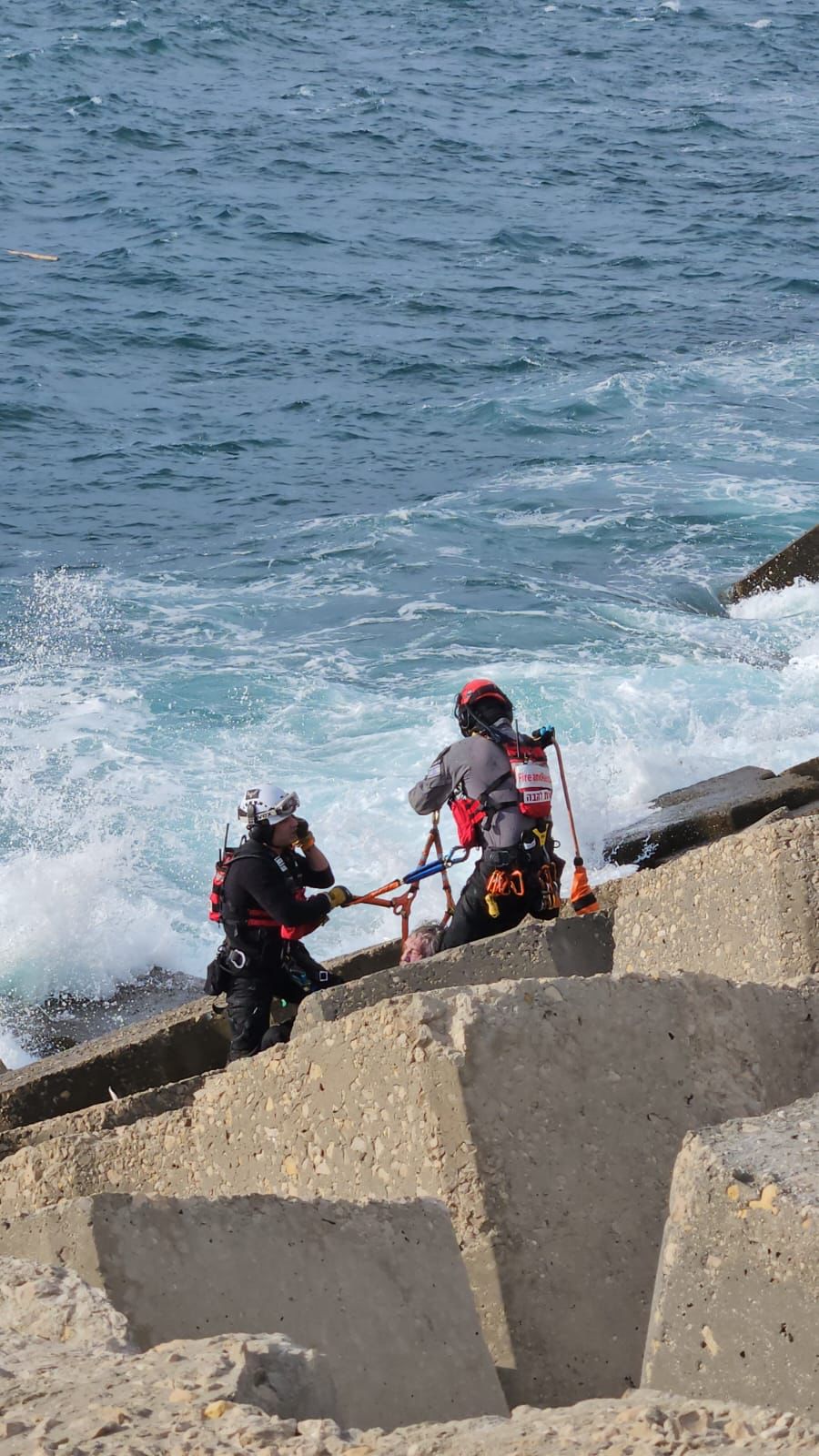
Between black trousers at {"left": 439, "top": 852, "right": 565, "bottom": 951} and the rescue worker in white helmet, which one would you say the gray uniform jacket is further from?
the rescue worker in white helmet

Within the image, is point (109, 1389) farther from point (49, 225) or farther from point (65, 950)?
point (49, 225)

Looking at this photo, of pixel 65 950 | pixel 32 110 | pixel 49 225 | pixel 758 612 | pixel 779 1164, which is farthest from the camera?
pixel 32 110

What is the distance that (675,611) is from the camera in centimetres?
1614

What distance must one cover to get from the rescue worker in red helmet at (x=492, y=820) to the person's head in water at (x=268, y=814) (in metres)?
0.80

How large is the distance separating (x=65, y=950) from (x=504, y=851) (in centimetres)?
416

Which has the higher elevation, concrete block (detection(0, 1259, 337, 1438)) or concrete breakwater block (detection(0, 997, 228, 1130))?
concrete block (detection(0, 1259, 337, 1438))

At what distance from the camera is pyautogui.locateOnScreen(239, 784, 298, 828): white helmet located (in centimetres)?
670

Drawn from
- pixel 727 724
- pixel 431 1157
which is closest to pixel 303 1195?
pixel 431 1157

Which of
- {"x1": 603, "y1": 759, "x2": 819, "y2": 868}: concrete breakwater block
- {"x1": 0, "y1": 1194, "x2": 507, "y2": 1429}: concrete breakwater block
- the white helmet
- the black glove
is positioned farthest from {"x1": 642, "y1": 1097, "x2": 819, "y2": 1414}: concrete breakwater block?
{"x1": 603, "y1": 759, "x2": 819, "y2": 868}: concrete breakwater block

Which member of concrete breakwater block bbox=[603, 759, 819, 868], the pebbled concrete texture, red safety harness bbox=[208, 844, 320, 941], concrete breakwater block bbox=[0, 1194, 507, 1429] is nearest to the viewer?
the pebbled concrete texture

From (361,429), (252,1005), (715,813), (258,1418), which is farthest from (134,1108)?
(361,429)

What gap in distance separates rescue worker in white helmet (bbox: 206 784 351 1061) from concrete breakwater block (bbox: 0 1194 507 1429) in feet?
10.4

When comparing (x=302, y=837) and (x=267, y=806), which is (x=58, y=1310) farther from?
(x=302, y=837)

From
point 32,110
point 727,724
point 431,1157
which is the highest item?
point 32,110
